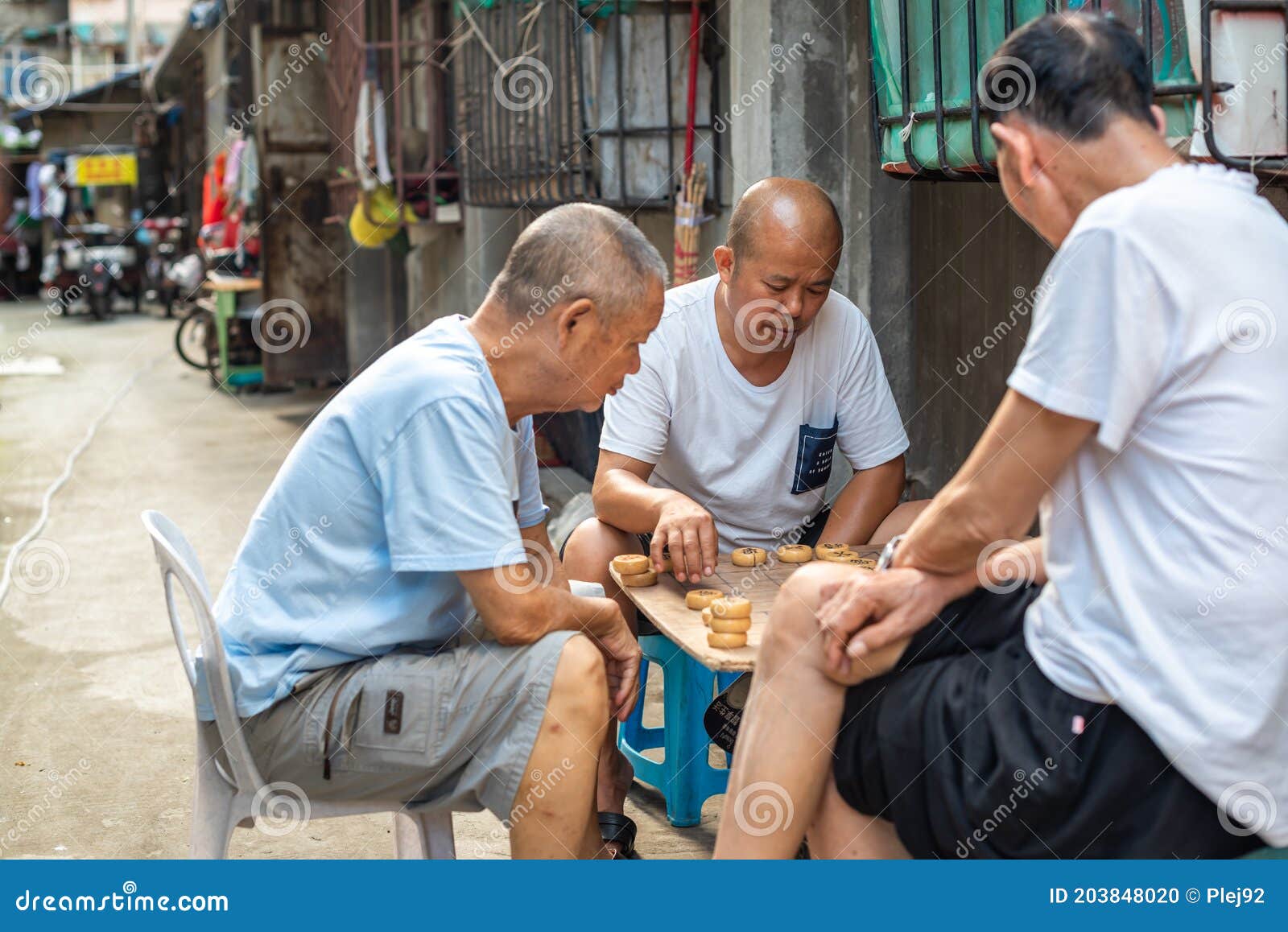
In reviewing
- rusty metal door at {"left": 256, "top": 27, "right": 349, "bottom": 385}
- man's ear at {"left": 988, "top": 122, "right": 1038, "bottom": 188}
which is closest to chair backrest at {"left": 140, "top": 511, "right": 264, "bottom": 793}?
man's ear at {"left": 988, "top": 122, "right": 1038, "bottom": 188}

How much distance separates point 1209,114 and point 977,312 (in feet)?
7.53

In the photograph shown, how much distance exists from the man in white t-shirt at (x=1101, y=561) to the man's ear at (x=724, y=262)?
1.25 meters

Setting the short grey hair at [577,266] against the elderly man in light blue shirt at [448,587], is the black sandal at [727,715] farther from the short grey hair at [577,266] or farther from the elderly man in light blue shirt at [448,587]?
the short grey hair at [577,266]

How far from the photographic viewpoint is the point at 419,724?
231 centimetres

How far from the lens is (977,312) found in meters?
4.56

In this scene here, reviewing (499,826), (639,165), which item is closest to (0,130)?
(639,165)

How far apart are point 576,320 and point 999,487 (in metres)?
0.83

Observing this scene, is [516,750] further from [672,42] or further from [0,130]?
[0,130]

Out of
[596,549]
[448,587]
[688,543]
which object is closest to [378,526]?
[448,587]

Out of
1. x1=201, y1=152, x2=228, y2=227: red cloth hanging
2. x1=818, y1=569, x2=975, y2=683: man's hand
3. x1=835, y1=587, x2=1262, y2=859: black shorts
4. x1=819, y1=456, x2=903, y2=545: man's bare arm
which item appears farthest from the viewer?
x1=201, y1=152, x2=228, y2=227: red cloth hanging

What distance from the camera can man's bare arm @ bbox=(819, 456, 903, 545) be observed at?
11.0ft

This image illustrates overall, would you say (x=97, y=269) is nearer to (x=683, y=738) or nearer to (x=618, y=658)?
(x=683, y=738)

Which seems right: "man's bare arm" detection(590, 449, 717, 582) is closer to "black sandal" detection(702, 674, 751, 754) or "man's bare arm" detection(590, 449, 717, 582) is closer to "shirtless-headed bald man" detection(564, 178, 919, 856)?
"shirtless-headed bald man" detection(564, 178, 919, 856)

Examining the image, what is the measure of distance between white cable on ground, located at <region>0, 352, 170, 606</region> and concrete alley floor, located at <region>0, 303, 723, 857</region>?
53 millimetres
